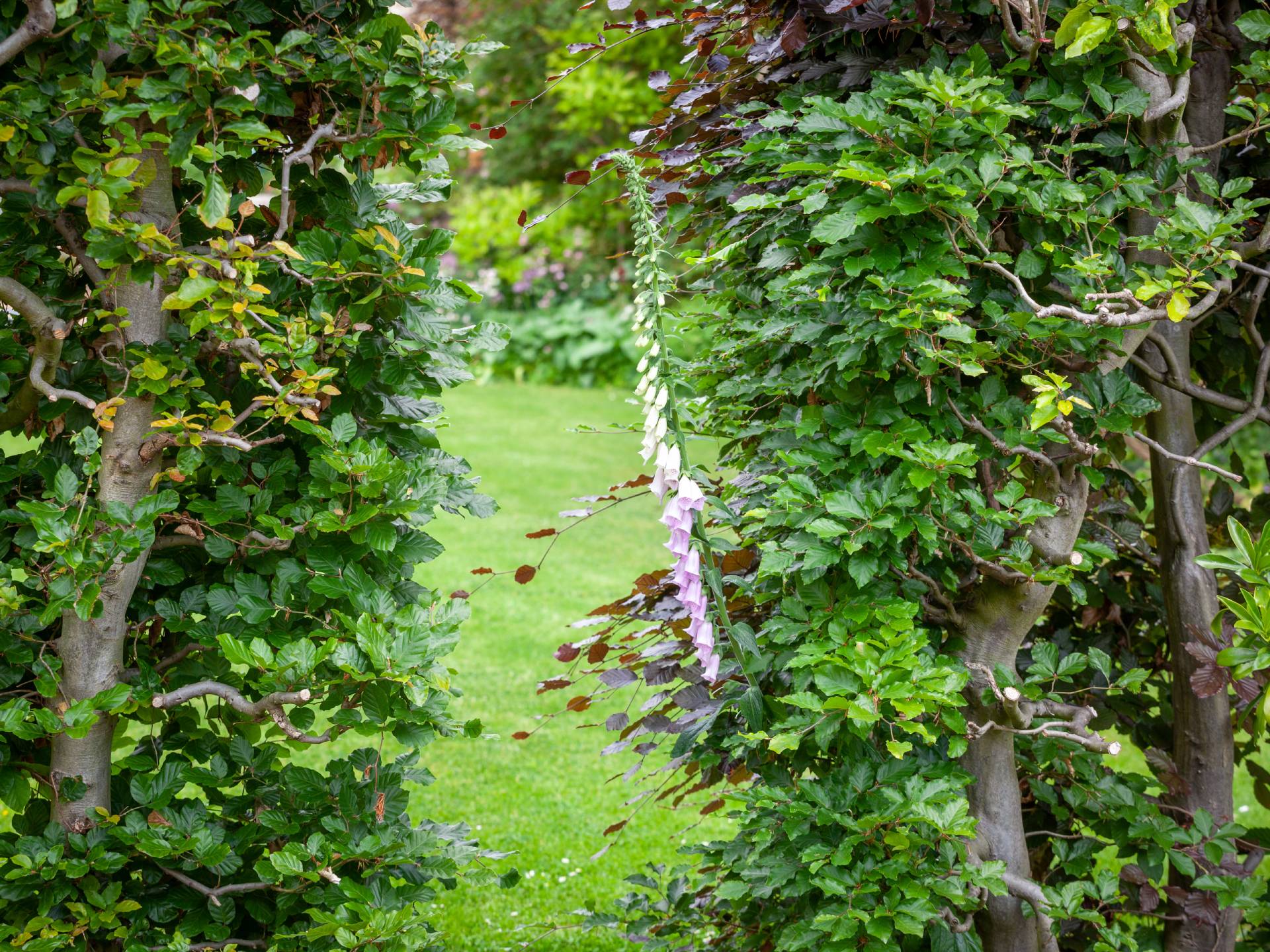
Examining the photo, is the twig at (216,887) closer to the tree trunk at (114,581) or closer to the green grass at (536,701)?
the tree trunk at (114,581)

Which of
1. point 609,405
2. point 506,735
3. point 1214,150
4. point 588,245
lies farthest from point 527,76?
point 1214,150

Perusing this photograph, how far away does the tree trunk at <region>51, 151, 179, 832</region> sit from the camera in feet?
6.40

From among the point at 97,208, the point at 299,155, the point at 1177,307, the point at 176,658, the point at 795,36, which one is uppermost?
the point at 795,36

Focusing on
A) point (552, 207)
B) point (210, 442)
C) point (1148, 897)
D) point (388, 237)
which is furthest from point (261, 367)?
point (552, 207)

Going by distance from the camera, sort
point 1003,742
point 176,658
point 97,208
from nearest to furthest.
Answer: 1. point 97,208
2. point 176,658
3. point 1003,742

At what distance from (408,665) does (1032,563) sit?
1.21 m

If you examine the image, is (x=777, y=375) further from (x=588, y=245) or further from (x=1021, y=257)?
(x=588, y=245)

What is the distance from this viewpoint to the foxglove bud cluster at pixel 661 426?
1.91 m

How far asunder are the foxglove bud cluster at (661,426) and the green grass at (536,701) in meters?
0.46

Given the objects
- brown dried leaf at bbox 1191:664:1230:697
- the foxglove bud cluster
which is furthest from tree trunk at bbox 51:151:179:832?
brown dried leaf at bbox 1191:664:1230:697

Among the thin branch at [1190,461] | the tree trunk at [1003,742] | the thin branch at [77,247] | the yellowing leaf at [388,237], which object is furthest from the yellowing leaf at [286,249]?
the thin branch at [1190,461]

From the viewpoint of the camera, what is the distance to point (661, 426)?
1974 mm

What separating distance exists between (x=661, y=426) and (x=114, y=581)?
3.30 feet

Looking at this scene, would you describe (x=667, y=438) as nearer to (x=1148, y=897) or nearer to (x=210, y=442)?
(x=210, y=442)
